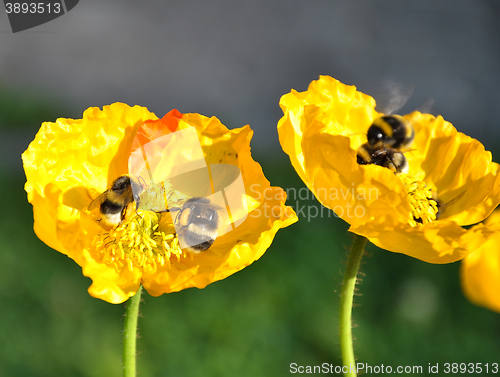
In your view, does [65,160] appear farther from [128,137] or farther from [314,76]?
[314,76]

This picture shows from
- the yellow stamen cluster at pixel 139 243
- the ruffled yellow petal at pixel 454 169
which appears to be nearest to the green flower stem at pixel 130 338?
the yellow stamen cluster at pixel 139 243

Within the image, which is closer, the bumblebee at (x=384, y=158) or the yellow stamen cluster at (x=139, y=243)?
the yellow stamen cluster at (x=139, y=243)

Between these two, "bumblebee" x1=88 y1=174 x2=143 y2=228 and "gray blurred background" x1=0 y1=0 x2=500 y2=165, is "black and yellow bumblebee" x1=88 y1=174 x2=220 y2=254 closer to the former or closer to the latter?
"bumblebee" x1=88 y1=174 x2=143 y2=228

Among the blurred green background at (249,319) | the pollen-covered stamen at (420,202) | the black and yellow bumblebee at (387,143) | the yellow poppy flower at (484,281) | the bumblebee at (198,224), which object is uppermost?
the yellow poppy flower at (484,281)

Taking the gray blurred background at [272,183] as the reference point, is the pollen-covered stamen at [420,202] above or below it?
above

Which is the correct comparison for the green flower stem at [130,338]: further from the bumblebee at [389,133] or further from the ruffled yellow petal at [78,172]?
the bumblebee at [389,133]

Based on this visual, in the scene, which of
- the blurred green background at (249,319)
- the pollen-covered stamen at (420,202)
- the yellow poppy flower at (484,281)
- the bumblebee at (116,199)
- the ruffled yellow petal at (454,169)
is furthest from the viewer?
the blurred green background at (249,319)

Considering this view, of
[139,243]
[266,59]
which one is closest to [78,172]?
[139,243]
